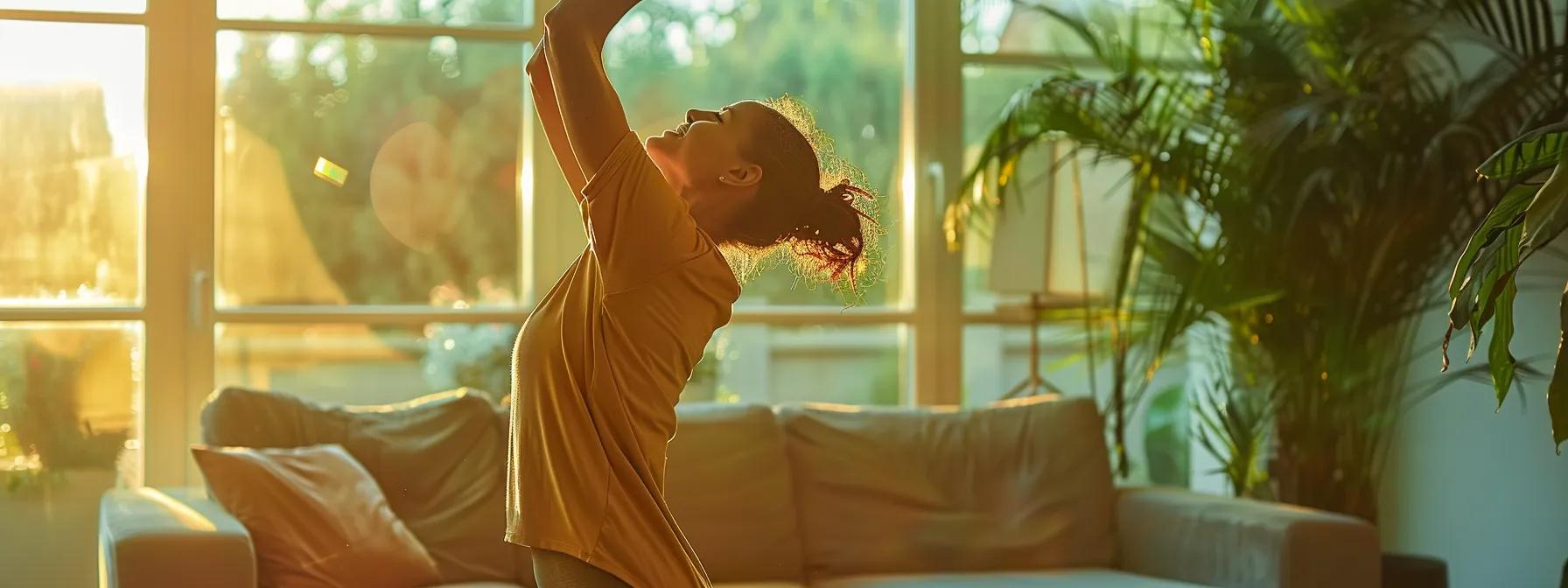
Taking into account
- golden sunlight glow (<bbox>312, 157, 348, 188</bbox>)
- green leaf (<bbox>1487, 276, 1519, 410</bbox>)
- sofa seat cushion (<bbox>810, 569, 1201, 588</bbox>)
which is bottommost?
sofa seat cushion (<bbox>810, 569, 1201, 588</bbox>)

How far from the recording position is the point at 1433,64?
159 inches

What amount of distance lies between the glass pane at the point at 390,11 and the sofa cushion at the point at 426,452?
3.60 ft

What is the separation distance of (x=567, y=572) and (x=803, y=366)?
2968 mm

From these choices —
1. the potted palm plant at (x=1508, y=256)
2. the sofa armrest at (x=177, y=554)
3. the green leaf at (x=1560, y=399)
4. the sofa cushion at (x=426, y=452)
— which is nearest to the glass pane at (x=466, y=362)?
the sofa cushion at (x=426, y=452)

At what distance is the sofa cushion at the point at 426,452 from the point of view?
334cm

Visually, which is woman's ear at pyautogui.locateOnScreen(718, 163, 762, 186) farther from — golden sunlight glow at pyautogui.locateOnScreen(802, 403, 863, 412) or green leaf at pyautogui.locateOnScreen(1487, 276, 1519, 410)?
golden sunlight glow at pyautogui.locateOnScreen(802, 403, 863, 412)

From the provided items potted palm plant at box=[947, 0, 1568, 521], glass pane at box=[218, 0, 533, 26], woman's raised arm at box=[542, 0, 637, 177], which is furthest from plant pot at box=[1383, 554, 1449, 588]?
woman's raised arm at box=[542, 0, 637, 177]

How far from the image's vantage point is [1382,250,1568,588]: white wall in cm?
369

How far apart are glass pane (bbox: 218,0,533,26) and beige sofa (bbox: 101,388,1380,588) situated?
107 cm

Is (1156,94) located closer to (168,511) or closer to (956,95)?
(956,95)

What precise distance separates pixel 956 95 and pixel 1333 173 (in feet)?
3.79

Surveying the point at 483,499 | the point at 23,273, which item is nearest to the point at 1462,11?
the point at 483,499

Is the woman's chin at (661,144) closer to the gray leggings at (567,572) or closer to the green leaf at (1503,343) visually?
the gray leggings at (567,572)

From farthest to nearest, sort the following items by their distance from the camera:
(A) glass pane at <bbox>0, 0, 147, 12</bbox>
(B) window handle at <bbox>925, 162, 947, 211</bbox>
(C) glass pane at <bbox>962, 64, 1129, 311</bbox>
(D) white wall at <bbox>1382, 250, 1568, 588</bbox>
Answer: (B) window handle at <bbox>925, 162, 947, 211</bbox>, (C) glass pane at <bbox>962, 64, 1129, 311</bbox>, (A) glass pane at <bbox>0, 0, 147, 12</bbox>, (D) white wall at <bbox>1382, 250, 1568, 588</bbox>
